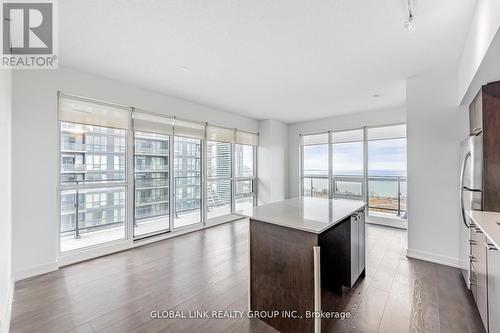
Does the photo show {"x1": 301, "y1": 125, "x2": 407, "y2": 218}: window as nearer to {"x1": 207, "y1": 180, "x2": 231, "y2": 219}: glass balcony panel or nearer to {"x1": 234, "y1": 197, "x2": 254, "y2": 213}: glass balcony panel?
{"x1": 234, "y1": 197, "x2": 254, "y2": 213}: glass balcony panel

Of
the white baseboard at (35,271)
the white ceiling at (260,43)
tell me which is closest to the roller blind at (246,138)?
the white ceiling at (260,43)

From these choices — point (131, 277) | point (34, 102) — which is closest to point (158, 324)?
point (131, 277)

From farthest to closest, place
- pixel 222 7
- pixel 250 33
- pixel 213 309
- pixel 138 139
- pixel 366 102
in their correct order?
pixel 366 102
pixel 138 139
pixel 250 33
pixel 213 309
pixel 222 7

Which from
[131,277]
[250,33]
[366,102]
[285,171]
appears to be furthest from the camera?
[285,171]

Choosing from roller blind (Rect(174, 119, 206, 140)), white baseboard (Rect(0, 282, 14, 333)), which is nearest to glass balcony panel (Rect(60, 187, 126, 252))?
white baseboard (Rect(0, 282, 14, 333))

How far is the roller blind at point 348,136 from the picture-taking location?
5438mm

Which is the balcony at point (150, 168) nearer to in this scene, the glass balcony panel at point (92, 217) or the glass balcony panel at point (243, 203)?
the glass balcony panel at point (92, 217)

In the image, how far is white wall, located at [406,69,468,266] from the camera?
2.89 metres

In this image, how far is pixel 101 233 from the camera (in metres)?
3.46

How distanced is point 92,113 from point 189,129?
65.3 inches

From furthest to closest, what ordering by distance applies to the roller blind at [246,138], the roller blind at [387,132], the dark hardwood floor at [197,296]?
the roller blind at [246,138] → the roller blind at [387,132] → the dark hardwood floor at [197,296]

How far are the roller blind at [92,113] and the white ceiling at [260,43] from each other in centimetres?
46

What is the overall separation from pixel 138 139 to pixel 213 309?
9.91 ft

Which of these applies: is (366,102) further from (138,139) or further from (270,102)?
(138,139)
